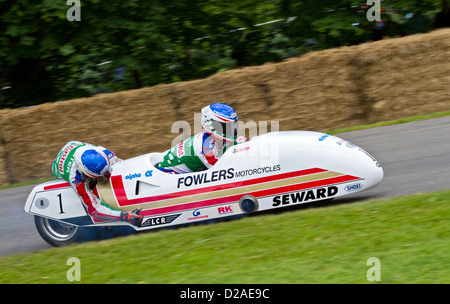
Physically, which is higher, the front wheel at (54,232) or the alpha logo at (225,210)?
the alpha logo at (225,210)

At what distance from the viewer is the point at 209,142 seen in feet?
24.2

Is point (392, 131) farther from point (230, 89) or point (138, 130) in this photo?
point (138, 130)

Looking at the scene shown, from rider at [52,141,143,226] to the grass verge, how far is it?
0.30m

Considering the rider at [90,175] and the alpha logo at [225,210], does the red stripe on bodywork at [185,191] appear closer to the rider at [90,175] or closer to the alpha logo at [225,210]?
the rider at [90,175]

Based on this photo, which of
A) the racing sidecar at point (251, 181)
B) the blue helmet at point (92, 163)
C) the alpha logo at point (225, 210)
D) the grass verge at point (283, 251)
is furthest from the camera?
the blue helmet at point (92, 163)

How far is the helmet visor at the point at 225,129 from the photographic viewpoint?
289 inches

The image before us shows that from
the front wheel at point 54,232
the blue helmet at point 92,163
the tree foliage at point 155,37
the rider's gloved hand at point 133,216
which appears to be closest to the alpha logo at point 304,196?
the rider's gloved hand at point 133,216

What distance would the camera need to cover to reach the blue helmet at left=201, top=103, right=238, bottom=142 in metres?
7.31

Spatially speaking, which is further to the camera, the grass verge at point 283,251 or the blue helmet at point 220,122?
the blue helmet at point 220,122

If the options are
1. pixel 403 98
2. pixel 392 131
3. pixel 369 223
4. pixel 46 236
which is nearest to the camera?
pixel 369 223

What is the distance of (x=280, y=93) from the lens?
39.5 feet

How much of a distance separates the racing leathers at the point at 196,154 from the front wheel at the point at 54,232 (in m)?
1.41
